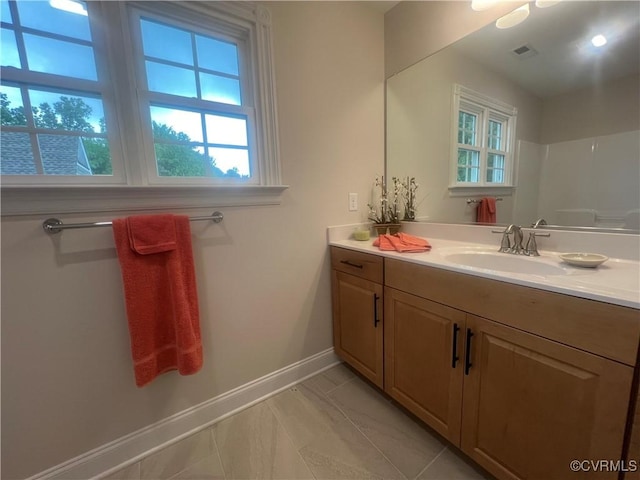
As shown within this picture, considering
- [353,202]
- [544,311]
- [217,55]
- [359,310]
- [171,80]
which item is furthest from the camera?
[353,202]

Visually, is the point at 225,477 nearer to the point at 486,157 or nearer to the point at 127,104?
the point at 127,104

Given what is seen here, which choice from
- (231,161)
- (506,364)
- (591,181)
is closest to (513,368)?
(506,364)

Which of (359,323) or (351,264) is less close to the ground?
(351,264)

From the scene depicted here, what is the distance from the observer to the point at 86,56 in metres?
1.02

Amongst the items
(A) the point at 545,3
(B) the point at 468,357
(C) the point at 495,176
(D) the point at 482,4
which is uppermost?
(D) the point at 482,4

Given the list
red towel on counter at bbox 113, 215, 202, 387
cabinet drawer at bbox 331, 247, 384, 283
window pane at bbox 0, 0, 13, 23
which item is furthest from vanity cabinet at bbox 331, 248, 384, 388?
window pane at bbox 0, 0, 13, 23

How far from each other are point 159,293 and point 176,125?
0.79 meters

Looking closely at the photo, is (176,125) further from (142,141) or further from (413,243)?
(413,243)

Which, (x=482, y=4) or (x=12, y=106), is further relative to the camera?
(x=482, y=4)

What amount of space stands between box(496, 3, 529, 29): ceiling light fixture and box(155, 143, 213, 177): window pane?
1.62 meters

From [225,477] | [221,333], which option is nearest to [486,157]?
[221,333]

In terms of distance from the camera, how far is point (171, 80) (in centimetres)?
119

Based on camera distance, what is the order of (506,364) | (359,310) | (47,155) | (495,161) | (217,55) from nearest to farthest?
(506,364) < (47,155) < (217,55) < (495,161) < (359,310)

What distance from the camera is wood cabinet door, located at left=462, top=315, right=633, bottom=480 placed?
69cm
